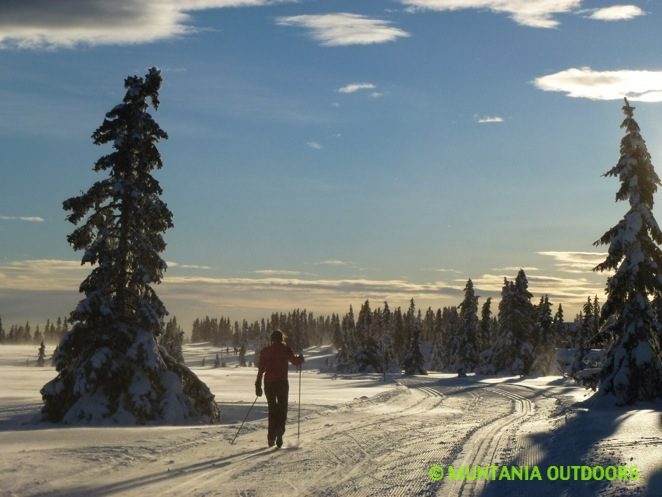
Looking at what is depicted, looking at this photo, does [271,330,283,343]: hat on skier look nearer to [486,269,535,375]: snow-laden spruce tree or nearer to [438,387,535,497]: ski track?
[438,387,535,497]: ski track

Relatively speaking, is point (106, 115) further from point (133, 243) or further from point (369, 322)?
point (369, 322)

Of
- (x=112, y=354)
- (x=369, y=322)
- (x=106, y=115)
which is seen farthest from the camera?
(x=369, y=322)

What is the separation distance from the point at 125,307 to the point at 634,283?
1722 centimetres

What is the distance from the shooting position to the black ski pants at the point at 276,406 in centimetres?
1181

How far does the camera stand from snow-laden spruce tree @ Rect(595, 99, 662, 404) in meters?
22.5

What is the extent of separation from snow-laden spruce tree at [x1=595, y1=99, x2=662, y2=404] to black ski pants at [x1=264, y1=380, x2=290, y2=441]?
1472 cm

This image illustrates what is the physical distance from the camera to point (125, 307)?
1977 cm

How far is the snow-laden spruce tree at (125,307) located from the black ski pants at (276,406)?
7330 mm

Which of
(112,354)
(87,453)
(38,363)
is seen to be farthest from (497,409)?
(38,363)

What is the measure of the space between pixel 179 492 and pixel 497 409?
18.4 metres

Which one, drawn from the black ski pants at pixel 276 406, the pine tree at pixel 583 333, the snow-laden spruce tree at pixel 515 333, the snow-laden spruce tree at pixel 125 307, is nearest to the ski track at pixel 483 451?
the black ski pants at pixel 276 406

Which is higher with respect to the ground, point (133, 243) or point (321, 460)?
point (133, 243)

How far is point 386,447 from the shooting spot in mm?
11633

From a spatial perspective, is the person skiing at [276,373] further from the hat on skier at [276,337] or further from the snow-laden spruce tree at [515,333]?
the snow-laden spruce tree at [515,333]
